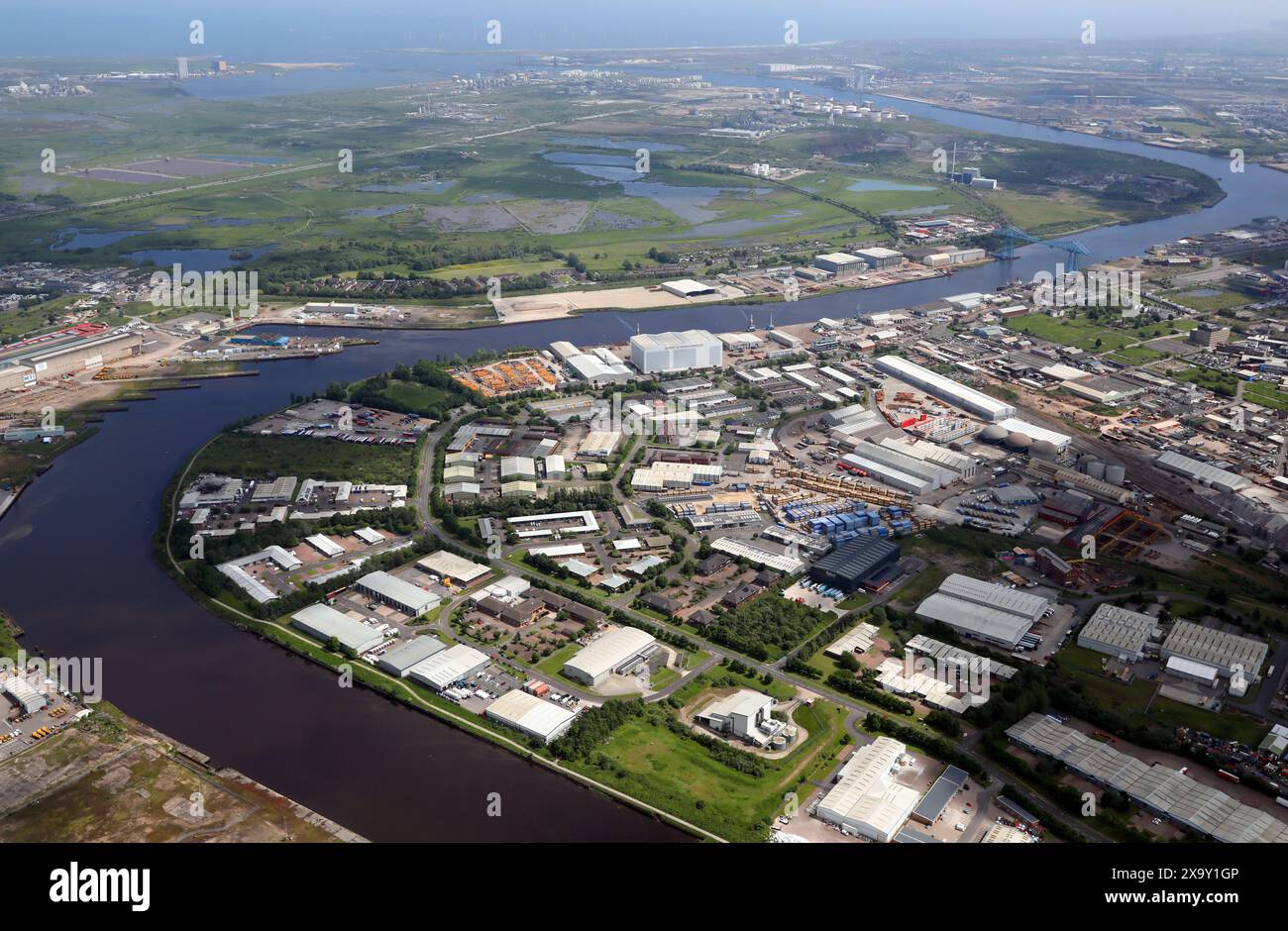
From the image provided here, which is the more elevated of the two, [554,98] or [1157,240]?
[554,98]

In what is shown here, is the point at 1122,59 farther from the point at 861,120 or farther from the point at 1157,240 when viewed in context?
the point at 1157,240

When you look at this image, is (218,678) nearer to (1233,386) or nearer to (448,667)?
(448,667)

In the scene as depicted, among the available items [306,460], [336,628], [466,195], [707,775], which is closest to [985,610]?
[707,775]

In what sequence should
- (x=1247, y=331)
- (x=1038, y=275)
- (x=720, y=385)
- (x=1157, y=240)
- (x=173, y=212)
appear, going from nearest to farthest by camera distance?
(x=720, y=385), (x=1247, y=331), (x=1038, y=275), (x=1157, y=240), (x=173, y=212)

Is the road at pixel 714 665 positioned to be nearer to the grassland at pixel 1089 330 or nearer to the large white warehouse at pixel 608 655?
the large white warehouse at pixel 608 655

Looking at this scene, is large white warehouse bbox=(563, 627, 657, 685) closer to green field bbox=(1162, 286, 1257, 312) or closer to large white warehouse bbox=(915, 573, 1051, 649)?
large white warehouse bbox=(915, 573, 1051, 649)

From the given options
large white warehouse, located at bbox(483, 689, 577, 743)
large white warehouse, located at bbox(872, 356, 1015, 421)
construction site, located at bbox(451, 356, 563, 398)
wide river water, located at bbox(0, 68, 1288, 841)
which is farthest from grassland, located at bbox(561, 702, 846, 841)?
construction site, located at bbox(451, 356, 563, 398)
